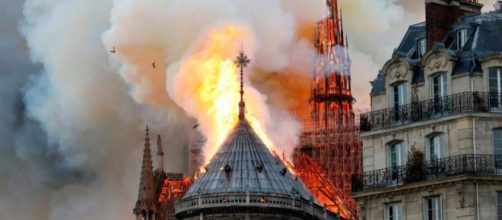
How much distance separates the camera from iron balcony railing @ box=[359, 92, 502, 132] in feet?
267

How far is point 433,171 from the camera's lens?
269 feet

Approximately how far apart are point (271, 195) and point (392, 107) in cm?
3773

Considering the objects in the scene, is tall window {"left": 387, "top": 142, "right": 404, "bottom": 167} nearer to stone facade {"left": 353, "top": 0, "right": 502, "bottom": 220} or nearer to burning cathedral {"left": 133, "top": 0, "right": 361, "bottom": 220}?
stone facade {"left": 353, "top": 0, "right": 502, "bottom": 220}

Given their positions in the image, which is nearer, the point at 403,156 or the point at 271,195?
the point at 403,156

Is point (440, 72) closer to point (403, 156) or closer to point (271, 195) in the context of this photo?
point (403, 156)

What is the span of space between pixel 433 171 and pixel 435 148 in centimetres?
119

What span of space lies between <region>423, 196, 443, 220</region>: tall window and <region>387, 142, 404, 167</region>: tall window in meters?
2.90

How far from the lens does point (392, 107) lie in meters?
85.4

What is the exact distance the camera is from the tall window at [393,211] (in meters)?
83.3

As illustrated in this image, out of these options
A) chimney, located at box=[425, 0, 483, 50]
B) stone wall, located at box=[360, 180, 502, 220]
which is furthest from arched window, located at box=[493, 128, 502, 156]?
chimney, located at box=[425, 0, 483, 50]

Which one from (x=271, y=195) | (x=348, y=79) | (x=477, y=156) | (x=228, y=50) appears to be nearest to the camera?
(x=477, y=156)

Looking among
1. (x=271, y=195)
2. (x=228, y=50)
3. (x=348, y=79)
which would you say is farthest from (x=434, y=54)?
(x=348, y=79)

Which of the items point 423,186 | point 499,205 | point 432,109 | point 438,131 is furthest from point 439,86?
point 499,205

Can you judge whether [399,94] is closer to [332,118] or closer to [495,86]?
[495,86]
